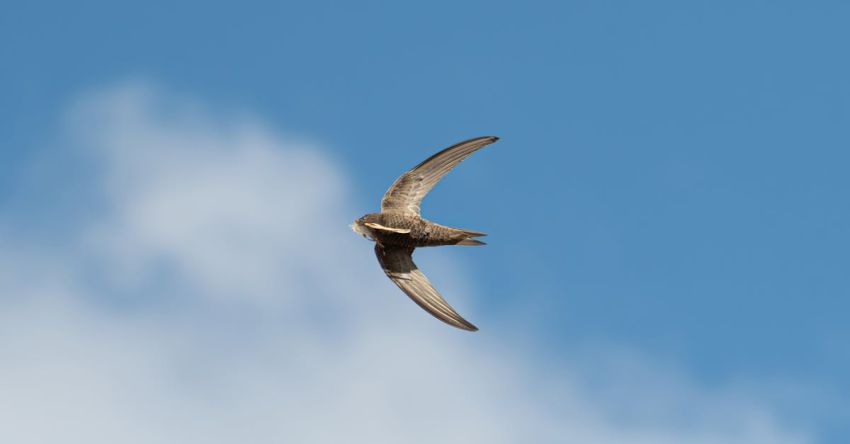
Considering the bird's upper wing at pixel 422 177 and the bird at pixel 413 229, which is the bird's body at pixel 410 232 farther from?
the bird's upper wing at pixel 422 177

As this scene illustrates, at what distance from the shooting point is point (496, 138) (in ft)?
100

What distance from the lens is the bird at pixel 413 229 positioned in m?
30.0

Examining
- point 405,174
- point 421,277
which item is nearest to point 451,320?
point 421,277

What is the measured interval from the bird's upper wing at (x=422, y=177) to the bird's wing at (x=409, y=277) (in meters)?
1.16

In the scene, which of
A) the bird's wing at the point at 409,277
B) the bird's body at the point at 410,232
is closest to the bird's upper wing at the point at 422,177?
the bird's body at the point at 410,232

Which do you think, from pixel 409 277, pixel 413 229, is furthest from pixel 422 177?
pixel 409 277

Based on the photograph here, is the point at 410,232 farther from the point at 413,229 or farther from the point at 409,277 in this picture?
the point at 409,277

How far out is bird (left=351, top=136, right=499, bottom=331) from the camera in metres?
30.0

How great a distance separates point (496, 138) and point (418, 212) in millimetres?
2949

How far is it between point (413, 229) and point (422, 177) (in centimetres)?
167

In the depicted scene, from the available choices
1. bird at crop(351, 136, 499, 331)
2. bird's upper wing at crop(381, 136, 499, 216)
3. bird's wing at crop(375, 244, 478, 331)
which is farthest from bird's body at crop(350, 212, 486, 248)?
bird's upper wing at crop(381, 136, 499, 216)

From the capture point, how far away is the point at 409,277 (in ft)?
101

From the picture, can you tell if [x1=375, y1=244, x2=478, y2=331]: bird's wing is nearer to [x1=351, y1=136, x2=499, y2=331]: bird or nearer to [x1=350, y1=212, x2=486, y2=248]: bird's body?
[x1=351, y1=136, x2=499, y2=331]: bird

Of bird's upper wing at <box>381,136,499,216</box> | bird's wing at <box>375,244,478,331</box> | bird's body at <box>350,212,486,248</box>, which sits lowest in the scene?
bird's wing at <box>375,244,478,331</box>
